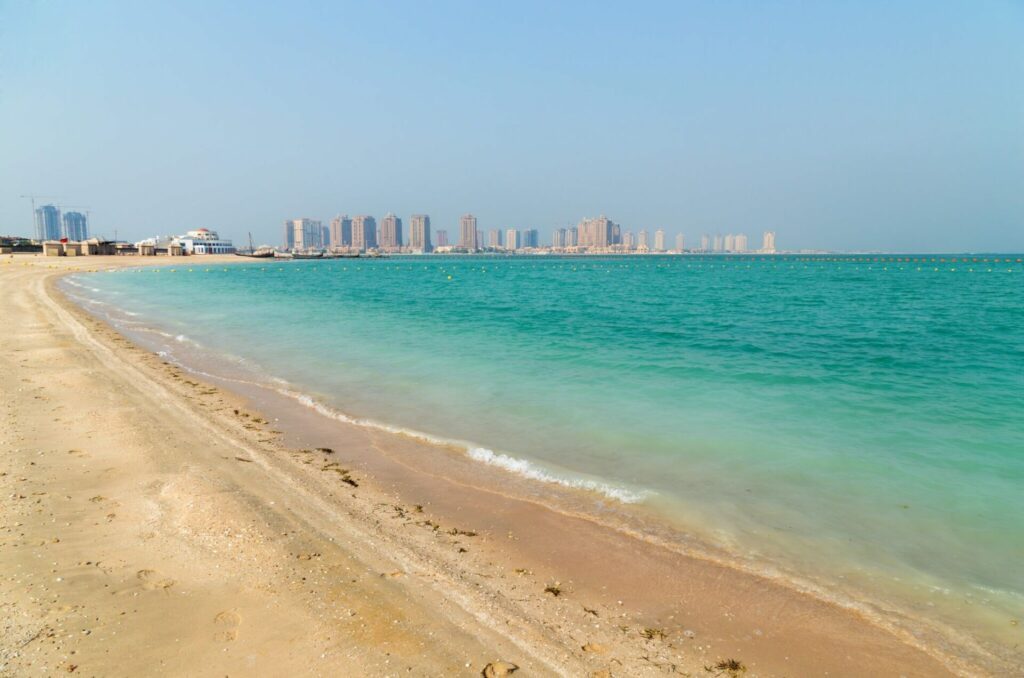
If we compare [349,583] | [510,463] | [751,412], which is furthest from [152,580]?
[751,412]

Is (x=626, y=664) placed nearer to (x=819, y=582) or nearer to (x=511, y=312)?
(x=819, y=582)

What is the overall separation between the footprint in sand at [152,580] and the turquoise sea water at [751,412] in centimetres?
438

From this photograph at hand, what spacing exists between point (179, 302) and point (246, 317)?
1022 cm

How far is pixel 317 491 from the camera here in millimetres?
6516

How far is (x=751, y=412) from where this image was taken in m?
10.5

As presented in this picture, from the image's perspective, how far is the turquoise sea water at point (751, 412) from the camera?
5.98m

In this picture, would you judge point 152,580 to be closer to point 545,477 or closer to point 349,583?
point 349,583

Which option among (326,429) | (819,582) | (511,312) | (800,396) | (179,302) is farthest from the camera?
(179,302)

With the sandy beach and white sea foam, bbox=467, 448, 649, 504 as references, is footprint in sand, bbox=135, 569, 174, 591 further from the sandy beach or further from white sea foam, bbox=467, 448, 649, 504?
white sea foam, bbox=467, 448, 649, 504

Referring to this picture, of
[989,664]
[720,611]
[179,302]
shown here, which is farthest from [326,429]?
[179,302]

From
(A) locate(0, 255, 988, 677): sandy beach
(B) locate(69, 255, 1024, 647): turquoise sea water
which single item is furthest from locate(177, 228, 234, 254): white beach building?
(A) locate(0, 255, 988, 677): sandy beach

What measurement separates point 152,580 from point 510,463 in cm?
451

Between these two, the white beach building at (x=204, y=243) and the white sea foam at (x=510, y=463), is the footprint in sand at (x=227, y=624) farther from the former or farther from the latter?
the white beach building at (x=204, y=243)

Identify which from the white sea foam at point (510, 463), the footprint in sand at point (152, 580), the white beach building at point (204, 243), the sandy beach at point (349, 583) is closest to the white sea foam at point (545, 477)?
the white sea foam at point (510, 463)
